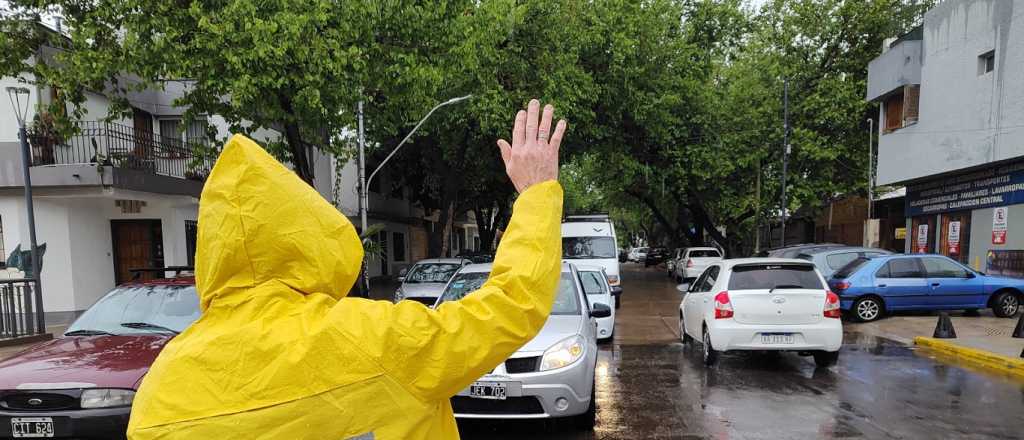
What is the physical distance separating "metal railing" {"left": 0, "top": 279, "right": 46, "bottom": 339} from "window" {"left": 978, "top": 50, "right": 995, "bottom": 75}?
21542 millimetres

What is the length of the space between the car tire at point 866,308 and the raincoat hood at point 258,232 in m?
13.0

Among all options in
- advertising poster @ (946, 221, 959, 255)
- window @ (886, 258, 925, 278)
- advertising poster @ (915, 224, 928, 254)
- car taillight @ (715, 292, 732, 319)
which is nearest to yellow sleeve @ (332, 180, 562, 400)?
car taillight @ (715, 292, 732, 319)

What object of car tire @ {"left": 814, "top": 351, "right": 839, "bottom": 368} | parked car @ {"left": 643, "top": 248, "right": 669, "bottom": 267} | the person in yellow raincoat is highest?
the person in yellow raincoat

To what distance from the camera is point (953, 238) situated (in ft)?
52.2

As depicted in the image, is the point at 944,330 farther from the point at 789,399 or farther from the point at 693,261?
the point at 693,261

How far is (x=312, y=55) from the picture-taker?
29.8 feet

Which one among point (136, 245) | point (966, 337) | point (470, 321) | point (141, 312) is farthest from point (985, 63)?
point (136, 245)

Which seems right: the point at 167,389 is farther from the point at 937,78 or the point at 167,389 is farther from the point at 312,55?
the point at 937,78

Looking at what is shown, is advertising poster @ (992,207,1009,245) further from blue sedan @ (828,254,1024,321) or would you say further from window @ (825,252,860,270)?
window @ (825,252,860,270)

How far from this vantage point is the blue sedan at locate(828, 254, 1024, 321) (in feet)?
38.2

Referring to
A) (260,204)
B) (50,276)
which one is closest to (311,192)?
(260,204)

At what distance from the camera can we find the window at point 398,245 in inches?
1201

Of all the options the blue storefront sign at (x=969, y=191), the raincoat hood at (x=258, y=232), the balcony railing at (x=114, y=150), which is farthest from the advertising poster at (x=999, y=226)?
the balcony railing at (x=114, y=150)

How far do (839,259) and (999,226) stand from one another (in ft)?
14.5
